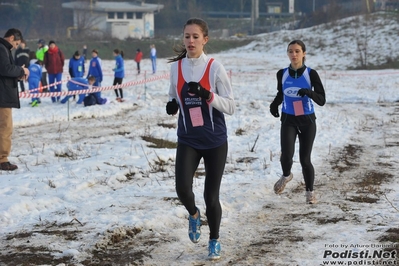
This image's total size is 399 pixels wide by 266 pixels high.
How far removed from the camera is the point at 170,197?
6.82m

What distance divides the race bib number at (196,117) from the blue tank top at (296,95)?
2339 mm

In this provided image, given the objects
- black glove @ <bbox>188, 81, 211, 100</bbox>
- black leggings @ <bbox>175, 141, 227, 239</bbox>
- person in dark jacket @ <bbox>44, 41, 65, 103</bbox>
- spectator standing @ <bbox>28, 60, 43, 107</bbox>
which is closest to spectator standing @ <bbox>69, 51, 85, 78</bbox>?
person in dark jacket @ <bbox>44, 41, 65, 103</bbox>

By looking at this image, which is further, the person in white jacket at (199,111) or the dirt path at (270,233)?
the dirt path at (270,233)

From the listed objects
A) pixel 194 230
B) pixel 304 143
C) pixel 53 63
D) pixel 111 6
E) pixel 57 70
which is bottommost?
pixel 194 230

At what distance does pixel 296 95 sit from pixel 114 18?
230 ft

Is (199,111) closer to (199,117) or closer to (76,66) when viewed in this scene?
(199,117)

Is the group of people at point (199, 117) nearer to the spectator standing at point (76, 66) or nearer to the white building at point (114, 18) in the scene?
the spectator standing at point (76, 66)

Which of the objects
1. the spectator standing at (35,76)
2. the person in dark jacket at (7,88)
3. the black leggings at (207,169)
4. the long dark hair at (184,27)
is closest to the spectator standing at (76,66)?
the spectator standing at (35,76)

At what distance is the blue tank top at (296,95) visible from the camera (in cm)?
665

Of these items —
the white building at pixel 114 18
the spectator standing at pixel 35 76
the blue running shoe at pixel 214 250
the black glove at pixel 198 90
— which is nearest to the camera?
the black glove at pixel 198 90

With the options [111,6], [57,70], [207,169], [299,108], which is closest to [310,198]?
[299,108]

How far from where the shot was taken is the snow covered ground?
197 inches

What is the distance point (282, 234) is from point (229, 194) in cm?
160

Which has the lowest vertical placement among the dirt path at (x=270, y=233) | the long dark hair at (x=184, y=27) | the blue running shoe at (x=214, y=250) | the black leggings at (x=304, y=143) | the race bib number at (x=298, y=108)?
the dirt path at (x=270, y=233)
